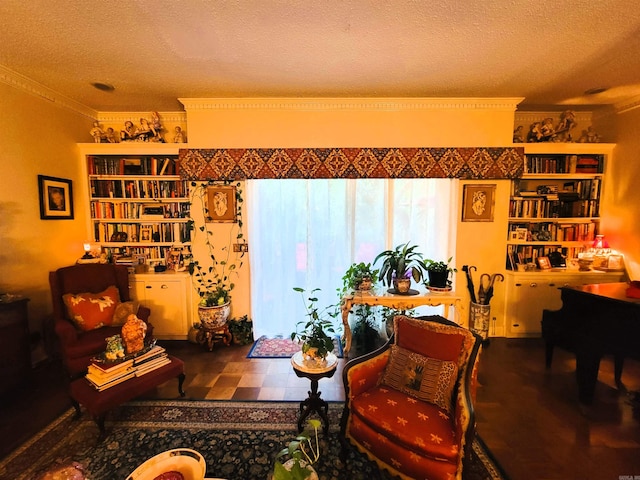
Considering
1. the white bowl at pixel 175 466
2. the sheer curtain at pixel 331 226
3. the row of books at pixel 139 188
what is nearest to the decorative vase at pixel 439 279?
the sheer curtain at pixel 331 226

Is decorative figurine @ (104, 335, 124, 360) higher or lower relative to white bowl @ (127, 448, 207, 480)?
higher

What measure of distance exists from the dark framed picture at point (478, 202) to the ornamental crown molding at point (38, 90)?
476 centimetres

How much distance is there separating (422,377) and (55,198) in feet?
13.2

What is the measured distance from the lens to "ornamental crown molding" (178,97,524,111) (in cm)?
312

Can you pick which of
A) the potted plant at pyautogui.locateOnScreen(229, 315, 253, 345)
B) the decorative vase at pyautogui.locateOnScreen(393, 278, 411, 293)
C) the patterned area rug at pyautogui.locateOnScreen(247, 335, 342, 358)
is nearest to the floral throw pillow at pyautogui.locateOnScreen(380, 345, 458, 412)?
the decorative vase at pyautogui.locateOnScreen(393, 278, 411, 293)

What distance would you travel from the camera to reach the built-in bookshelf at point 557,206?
331 centimetres

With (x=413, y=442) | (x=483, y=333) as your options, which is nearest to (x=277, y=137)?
(x=413, y=442)

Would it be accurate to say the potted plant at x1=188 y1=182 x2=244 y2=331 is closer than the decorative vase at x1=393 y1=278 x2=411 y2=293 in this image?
No

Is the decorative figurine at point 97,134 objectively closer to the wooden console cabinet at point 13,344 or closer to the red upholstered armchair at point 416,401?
the wooden console cabinet at point 13,344

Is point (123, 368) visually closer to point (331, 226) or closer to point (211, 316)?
point (211, 316)

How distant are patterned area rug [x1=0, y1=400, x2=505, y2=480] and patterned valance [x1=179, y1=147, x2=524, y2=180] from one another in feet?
7.79

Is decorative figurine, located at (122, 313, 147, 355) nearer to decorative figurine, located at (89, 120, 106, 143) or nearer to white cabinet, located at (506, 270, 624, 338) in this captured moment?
decorative figurine, located at (89, 120, 106, 143)

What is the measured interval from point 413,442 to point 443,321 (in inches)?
31.3

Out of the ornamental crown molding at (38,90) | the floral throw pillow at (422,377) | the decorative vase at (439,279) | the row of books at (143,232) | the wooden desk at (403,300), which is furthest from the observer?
the row of books at (143,232)
